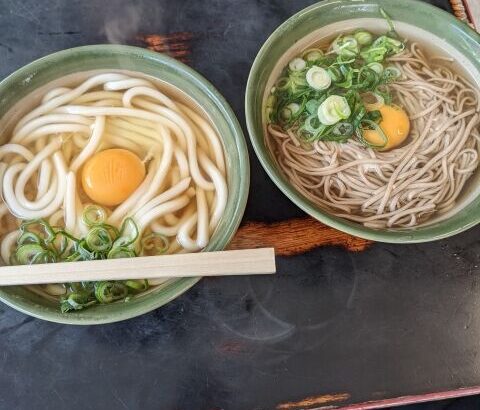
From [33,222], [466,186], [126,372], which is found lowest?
[126,372]

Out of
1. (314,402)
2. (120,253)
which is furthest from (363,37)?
(314,402)

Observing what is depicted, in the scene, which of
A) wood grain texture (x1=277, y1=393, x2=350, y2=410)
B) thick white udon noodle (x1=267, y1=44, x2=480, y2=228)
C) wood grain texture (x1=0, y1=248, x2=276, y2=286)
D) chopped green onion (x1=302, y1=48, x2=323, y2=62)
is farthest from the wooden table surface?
chopped green onion (x1=302, y1=48, x2=323, y2=62)

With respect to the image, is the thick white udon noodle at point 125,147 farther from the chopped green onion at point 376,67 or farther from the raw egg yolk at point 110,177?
the chopped green onion at point 376,67

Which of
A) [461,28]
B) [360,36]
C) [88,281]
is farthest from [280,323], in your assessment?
[461,28]

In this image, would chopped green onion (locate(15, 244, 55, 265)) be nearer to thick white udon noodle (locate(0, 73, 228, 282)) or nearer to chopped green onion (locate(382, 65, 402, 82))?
thick white udon noodle (locate(0, 73, 228, 282))

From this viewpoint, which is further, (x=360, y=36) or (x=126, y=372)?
(x=360, y=36)

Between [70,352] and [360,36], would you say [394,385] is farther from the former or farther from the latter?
[360,36]

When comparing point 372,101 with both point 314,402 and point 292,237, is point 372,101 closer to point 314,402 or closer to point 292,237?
point 292,237
